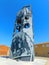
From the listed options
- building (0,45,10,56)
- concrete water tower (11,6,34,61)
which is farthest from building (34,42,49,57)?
concrete water tower (11,6,34,61)

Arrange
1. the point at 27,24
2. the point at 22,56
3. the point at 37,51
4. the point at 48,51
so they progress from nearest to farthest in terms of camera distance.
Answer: the point at 22,56 < the point at 27,24 < the point at 48,51 < the point at 37,51

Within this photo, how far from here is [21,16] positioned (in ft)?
71.4

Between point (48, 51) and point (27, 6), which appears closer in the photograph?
point (27, 6)

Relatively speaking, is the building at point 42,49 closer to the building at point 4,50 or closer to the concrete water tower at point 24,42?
the building at point 4,50

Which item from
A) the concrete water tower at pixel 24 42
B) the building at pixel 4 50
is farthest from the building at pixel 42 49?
the concrete water tower at pixel 24 42

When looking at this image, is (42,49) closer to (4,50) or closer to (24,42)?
(4,50)

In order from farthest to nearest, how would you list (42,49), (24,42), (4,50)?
(4,50) → (42,49) → (24,42)

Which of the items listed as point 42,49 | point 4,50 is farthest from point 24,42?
point 4,50

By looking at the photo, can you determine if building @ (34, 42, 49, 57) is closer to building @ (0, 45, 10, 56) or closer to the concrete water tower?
building @ (0, 45, 10, 56)

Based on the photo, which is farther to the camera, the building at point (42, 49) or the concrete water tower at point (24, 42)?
the building at point (42, 49)

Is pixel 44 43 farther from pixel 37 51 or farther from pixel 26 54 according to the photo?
pixel 26 54

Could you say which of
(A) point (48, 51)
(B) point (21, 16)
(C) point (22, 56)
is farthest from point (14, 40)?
(A) point (48, 51)

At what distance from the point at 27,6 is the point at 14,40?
807 cm

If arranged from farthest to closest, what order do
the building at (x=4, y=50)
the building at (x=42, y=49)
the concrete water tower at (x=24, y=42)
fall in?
the building at (x=4, y=50)
the building at (x=42, y=49)
the concrete water tower at (x=24, y=42)
